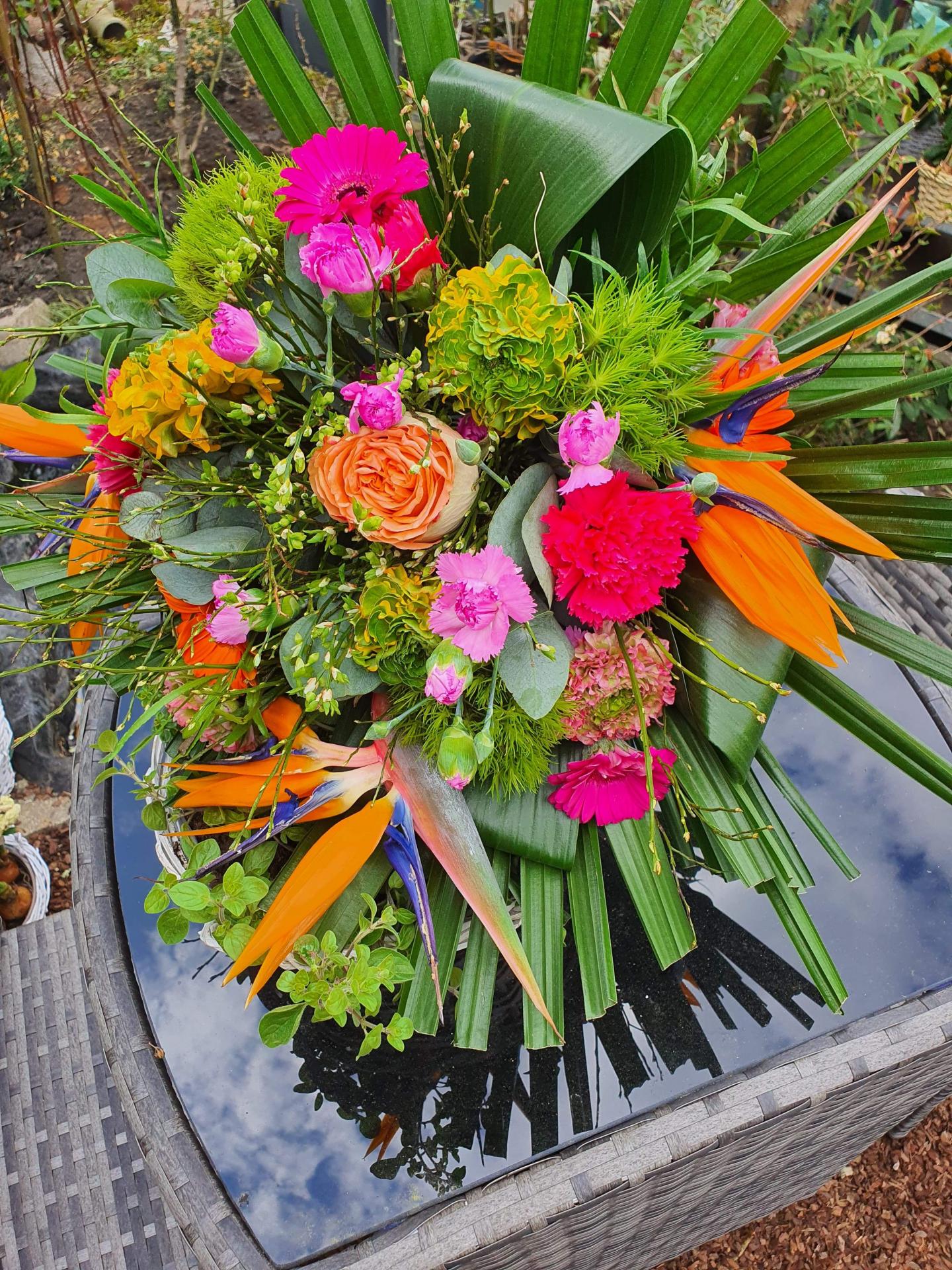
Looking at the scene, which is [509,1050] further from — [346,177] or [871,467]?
[346,177]

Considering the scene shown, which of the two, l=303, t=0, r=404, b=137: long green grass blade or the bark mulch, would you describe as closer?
l=303, t=0, r=404, b=137: long green grass blade

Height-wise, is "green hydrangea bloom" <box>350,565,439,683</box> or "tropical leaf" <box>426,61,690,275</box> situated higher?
"tropical leaf" <box>426,61,690,275</box>

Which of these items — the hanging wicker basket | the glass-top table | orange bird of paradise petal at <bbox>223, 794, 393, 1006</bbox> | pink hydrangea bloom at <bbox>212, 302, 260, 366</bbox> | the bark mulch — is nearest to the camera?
pink hydrangea bloom at <bbox>212, 302, 260, 366</bbox>

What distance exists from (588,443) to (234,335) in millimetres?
213

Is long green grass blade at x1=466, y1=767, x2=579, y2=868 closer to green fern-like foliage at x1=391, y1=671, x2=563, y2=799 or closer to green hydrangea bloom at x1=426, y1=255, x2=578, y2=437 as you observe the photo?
green fern-like foliage at x1=391, y1=671, x2=563, y2=799

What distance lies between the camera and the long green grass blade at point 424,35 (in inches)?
24.8

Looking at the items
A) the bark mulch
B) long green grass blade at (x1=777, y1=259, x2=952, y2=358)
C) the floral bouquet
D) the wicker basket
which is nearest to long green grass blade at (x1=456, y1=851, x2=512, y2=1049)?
the floral bouquet

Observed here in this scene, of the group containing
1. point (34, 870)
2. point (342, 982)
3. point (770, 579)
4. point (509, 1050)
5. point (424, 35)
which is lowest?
point (34, 870)

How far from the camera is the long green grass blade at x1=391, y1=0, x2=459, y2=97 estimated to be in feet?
2.07

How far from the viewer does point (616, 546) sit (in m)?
0.52

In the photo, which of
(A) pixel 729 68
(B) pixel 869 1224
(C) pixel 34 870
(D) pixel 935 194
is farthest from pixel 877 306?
(D) pixel 935 194

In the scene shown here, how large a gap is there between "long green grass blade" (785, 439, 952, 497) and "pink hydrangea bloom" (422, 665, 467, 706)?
31 centimetres

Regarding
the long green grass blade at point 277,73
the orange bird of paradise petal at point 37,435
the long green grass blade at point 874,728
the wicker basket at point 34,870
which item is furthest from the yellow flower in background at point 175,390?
the wicker basket at point 34,870

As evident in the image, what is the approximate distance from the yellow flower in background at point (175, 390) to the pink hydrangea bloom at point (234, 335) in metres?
0.03
